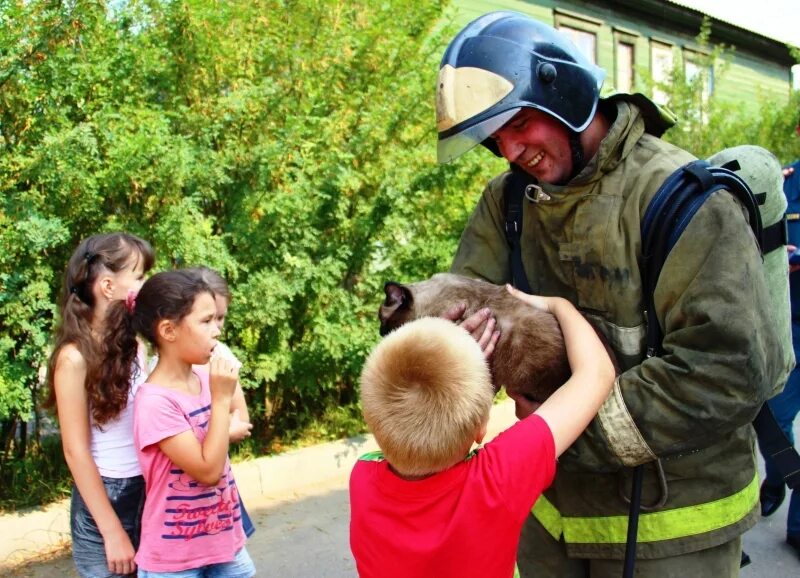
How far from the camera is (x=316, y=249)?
20.3 feet

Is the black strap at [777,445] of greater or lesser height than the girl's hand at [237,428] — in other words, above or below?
above

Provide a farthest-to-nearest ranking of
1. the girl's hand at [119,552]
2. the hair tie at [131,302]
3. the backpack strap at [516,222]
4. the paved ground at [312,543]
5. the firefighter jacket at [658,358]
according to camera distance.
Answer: the paved ground at [312,543] → the hair tie at [131,302] → the girl's hand at [119,552] → the backpack strap at [516,222] → the firefighter jacket at [658,358]

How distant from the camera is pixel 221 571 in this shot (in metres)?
3.09

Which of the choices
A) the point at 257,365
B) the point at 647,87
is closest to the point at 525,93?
the point at 257,365

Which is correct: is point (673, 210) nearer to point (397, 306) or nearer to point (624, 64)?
point (397, 306)

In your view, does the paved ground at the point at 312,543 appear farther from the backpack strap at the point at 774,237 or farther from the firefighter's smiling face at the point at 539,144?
the firefighter's smiling face at the point at 539,144

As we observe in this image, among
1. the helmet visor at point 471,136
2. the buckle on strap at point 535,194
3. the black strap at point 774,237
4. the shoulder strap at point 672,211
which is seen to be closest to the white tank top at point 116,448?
the helmet visor at point 471,136

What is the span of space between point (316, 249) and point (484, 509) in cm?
448

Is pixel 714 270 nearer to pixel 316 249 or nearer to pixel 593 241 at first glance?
A: pixel 593 241

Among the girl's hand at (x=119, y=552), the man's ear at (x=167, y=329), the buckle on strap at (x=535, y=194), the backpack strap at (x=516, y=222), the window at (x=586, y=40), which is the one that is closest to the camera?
the buckle on strap at (x=535, y=194)

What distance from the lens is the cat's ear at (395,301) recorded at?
229cm

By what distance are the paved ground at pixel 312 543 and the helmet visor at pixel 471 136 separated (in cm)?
330

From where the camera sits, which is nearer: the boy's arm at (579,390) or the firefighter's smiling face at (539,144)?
the boy's arm at (579,390)

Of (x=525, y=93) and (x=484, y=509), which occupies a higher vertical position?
(x=525, y=93)
